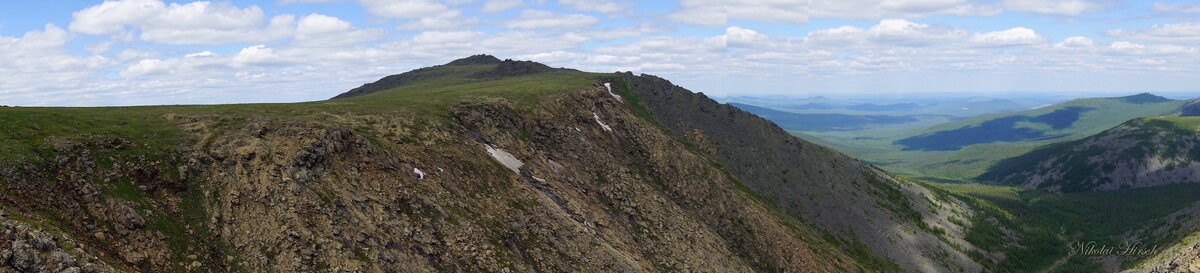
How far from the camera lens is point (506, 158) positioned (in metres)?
65.4

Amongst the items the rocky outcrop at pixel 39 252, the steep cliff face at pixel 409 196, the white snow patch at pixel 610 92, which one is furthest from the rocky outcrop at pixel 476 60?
the rocky outcrop at pixel 39 252

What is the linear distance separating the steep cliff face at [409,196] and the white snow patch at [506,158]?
0.25 m

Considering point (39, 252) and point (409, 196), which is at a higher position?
point (39, 252)

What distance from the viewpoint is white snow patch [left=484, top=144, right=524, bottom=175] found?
209 feet

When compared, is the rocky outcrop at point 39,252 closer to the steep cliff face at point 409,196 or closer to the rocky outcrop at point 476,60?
the steep cliff face at point 409,196

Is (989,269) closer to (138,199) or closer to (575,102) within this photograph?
(575,102)

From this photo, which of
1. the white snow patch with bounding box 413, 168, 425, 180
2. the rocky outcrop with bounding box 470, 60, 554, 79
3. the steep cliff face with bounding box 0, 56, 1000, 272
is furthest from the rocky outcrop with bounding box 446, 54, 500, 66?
the white snow patch with bounding box 413, 168, 425, 180

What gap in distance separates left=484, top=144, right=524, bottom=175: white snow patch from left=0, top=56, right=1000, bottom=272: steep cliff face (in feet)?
0.82

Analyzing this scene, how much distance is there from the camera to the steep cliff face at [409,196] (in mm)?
36469

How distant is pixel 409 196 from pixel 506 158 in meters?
17.6

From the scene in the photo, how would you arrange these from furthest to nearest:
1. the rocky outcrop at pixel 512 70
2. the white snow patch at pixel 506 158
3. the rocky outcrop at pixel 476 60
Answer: the rocky outcrop at pixel 476 60
the rocky outcrop at pixel 512 70
the white snow patch at pixel 506 158

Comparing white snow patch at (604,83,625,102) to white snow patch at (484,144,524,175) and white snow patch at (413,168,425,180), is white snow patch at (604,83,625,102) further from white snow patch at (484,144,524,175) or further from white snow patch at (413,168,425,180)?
white snow patch at (413,168,425,180)

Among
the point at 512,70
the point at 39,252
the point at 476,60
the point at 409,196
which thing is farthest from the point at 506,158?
the point at 476,60

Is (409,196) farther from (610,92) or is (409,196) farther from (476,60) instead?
(476,60)
